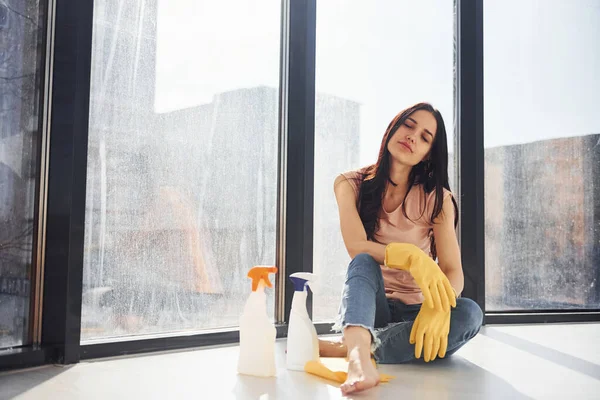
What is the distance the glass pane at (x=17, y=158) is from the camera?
132 centimetres

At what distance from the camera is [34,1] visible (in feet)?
4.59

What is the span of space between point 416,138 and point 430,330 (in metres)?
0.55

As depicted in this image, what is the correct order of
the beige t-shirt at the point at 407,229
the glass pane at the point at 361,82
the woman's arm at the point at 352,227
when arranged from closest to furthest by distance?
the woman's arm at the point at 352,227 → the beige t-shirt at the point at 407,229 → the glass pane at the point at 361,82

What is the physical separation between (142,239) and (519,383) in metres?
1.00

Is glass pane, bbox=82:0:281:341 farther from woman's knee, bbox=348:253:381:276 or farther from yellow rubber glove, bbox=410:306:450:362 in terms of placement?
yellow rubber glove, bbox=410:306:450:362

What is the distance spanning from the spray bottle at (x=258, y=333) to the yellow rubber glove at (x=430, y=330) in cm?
33

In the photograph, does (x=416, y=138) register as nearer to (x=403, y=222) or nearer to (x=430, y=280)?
(x=403, y=222)

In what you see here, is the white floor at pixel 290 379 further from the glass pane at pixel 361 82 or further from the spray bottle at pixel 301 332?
the glass pane at pixel 361 82

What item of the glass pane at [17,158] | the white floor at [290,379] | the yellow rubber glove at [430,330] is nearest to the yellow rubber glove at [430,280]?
the yellow rubber glove at [430,330]

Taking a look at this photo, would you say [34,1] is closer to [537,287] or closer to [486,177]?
[486,177]

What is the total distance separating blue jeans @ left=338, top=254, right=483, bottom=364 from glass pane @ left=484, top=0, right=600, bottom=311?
35.3 inches

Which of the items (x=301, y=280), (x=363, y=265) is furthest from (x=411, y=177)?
(x=301, y=280)

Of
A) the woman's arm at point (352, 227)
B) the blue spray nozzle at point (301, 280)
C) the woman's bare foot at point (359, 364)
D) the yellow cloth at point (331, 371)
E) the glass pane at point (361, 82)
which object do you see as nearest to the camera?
the woman's bare foot at point (359, 364)

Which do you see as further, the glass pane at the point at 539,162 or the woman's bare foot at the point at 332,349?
the glass pane at the point at 539,162
